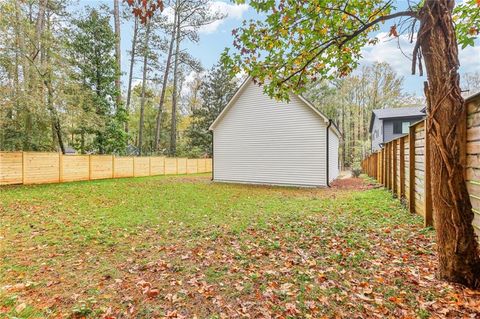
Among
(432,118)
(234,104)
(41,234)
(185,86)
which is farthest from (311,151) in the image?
(185,86)

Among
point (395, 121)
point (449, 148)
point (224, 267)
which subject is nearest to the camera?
point (449, 148)

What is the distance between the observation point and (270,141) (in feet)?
44.0

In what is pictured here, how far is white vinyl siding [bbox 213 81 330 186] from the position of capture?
40.8 feet

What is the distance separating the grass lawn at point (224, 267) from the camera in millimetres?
2477

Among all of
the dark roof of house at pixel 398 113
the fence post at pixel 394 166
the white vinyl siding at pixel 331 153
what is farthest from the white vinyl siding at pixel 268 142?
the dark roof of house at pixel 398 113

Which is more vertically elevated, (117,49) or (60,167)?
(117,49)

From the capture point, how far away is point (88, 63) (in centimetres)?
1642

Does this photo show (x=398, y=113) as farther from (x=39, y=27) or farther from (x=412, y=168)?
(x=39, y=27)

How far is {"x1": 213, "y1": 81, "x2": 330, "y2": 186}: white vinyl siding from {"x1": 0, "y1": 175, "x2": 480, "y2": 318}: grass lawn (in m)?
6.24

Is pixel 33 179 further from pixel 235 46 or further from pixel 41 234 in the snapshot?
pixel 235 46

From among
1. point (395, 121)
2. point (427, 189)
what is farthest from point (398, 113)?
point (427, 189)

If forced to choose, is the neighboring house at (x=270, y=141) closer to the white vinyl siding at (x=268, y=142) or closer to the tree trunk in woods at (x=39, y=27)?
the white vinyl siding at (x=268, y=142)

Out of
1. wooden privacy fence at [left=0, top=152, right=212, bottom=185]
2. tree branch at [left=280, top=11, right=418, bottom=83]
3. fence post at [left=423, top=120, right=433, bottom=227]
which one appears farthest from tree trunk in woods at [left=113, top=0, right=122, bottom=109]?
fence post at [left=423, top=120, right=433, bottom=227]

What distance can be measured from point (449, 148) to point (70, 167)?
52.7 feet
